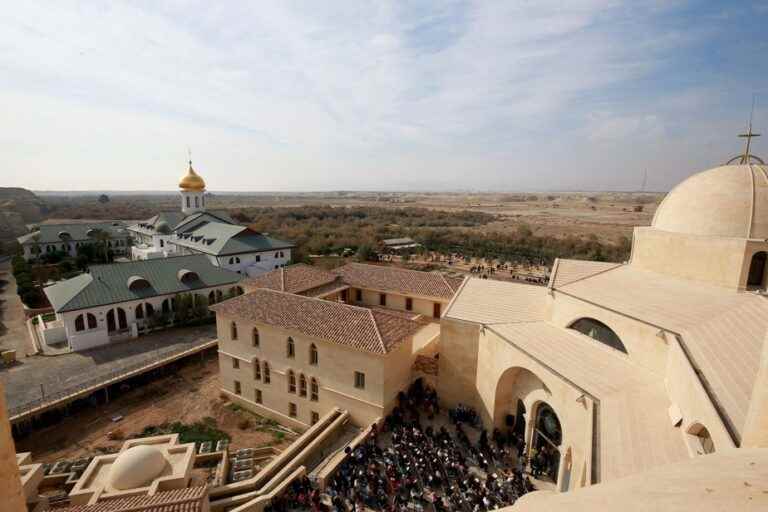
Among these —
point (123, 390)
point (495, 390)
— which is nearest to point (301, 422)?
point (495, 390)

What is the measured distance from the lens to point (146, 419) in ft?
75.7

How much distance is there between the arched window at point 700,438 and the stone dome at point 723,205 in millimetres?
10017

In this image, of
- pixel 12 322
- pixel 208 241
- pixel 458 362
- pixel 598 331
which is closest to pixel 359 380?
pixel 458 362

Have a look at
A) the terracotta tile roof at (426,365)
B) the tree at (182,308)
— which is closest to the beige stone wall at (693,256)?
the terracotta tile roof at (426,365)

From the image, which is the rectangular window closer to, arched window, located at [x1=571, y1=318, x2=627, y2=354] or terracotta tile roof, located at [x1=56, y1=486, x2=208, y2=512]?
terracotta tile roof, located at [x1=56, y1=486, x2=208, y2=512]

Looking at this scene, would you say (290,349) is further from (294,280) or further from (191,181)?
(191,181)

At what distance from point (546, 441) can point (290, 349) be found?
14.0m

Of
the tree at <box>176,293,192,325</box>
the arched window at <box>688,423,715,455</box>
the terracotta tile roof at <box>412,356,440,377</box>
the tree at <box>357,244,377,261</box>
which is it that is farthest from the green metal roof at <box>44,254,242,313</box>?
the arched window at <box>688,423,715,455</box>

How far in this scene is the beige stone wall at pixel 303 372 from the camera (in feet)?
64.7

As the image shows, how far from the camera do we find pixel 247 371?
2405 cm

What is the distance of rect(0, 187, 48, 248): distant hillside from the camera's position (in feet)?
287

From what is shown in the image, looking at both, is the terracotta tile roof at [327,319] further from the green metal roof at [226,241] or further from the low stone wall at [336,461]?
the green metal roof at [226,241]

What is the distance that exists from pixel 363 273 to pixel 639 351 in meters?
21.5

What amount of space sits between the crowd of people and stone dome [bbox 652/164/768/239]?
13.2 metres
